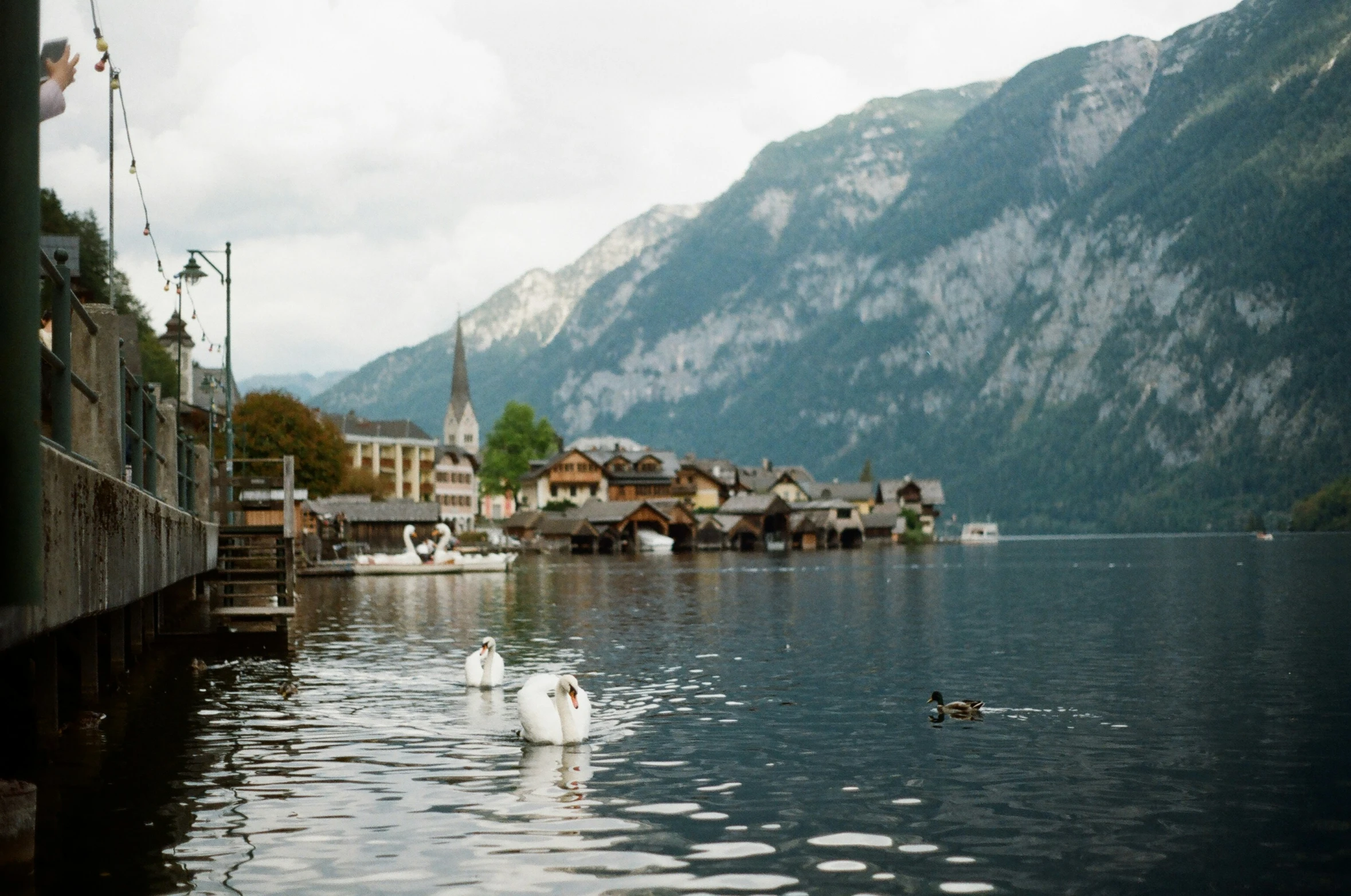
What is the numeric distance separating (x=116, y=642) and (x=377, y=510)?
110 m

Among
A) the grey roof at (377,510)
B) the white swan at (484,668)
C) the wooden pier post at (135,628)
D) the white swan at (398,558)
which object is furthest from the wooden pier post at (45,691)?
the grey roof at (377,510)

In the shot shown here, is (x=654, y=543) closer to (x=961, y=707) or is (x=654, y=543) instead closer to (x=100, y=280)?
(x=100, y=280)

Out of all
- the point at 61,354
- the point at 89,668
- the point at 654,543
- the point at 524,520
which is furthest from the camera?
the point at 524,520

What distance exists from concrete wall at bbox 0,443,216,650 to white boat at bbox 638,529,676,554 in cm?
15920

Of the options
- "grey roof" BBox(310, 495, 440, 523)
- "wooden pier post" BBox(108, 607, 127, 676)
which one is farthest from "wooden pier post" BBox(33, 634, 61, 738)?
"grey roof" BBox(310, 495, 440, 523)

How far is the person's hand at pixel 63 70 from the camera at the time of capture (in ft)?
47.8

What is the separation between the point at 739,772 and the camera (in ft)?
67.9

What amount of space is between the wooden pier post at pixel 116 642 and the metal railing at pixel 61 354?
50.8ft

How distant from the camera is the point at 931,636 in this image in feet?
158

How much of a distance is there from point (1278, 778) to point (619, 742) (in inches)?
376

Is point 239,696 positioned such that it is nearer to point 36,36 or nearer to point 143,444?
point 143,444

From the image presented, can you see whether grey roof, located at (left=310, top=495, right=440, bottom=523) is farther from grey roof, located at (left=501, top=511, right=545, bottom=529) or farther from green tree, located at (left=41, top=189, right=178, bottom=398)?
grey roof, located at (left=501, top=511, right=545, bottom=529)

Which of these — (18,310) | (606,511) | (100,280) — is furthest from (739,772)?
(606,511)

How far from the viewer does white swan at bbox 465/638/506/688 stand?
30.8 meters
